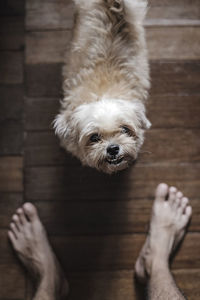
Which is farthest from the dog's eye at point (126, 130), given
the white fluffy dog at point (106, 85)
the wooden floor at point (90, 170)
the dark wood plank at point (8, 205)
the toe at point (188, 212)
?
the dark wood plank at point (8, 205)

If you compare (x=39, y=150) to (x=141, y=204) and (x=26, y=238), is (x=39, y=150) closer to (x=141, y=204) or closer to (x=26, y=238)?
(x=26, y=238)

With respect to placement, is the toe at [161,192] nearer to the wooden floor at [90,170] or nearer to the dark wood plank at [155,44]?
the wooden floor at [90,170]

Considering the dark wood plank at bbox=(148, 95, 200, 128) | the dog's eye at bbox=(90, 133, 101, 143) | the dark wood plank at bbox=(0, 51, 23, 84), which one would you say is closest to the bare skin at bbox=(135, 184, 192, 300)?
the dark wood plank at bbox=(148, 95, 200, 128)

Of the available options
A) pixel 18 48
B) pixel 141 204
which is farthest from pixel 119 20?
pixel 141 204

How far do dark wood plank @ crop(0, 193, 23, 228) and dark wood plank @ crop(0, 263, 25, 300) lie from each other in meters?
0.23

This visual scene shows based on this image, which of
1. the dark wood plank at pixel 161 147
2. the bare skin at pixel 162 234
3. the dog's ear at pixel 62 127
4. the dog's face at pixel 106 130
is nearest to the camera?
the dog's face at pixel 106 130

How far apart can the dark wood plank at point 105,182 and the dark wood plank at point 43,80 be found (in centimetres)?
41

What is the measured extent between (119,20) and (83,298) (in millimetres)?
1384

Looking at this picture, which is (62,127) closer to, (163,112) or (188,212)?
(163,112)

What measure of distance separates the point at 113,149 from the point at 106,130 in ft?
0.26

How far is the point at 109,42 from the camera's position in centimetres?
139

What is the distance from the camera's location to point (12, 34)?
1.77 metres

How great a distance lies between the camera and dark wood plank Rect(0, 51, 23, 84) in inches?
69.3

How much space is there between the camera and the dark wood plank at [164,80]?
1.73 meters
